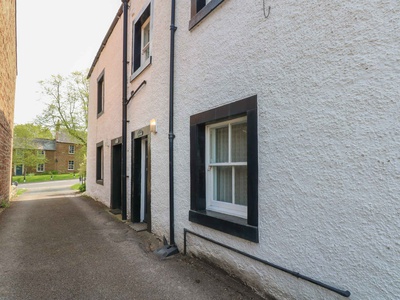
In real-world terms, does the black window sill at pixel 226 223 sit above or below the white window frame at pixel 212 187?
below

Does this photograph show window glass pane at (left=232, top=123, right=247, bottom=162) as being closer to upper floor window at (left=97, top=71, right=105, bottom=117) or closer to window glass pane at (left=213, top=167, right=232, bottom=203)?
window glass pane at (left=213, top=167, right=232, bottom=203)

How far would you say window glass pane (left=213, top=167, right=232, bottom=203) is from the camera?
3770 mm

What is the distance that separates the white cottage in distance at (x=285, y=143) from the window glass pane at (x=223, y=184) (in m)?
0.02

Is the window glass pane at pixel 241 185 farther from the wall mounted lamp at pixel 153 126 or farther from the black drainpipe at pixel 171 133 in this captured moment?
the wall mounted lamp at pixel 153 126

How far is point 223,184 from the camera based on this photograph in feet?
12.8

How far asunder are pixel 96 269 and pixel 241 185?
2.58m

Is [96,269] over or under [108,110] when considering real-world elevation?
under

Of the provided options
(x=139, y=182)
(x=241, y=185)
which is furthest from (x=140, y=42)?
(x=241, y=185)

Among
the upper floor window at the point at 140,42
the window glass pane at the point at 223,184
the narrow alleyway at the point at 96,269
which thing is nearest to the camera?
the narrow alleyway at the point at 96,269

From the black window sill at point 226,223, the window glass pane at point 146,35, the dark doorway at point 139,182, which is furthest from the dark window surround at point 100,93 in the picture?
the black window sill at point 226,223

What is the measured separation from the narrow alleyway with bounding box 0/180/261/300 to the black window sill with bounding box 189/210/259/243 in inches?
25.4

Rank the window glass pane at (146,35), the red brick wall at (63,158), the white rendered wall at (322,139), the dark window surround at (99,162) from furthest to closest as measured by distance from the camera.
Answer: the red brick wall at (63,158) → the dark window surround at (99,162) → the window glass pane at (146,35) → the white rendered wall at (322,139)

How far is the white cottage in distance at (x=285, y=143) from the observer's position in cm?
206

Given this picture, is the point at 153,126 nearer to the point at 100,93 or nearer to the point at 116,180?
the point at 116,180
